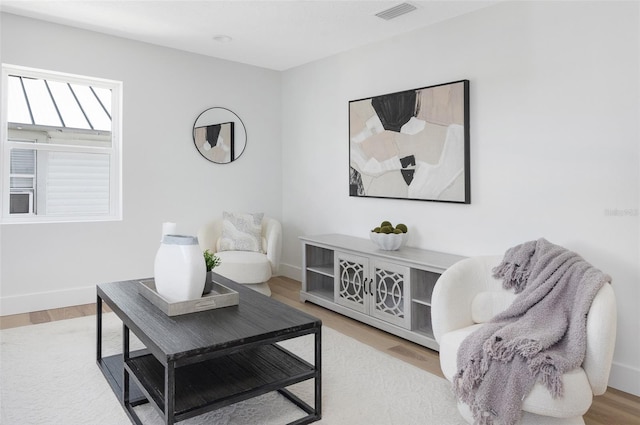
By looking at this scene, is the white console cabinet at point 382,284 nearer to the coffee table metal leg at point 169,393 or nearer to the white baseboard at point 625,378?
the white baseboard at point 625,378

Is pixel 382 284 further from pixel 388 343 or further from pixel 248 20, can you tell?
pixel 248 20

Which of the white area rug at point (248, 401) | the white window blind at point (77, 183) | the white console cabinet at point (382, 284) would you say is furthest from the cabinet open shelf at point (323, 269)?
the white window blind at point (77, 183)

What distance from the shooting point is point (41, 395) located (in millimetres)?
2320

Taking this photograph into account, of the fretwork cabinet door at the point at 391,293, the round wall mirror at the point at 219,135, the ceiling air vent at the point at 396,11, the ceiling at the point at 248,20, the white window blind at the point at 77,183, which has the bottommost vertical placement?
the fretwork cabinet door at the point at 391,293

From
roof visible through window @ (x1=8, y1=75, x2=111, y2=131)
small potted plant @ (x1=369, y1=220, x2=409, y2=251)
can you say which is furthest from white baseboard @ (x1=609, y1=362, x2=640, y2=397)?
roof visible through window @ (x1=8, y1=75, x2=111, y2=131)

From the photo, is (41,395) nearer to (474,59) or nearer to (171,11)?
(171,11)

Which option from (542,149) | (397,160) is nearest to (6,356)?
(397,160)

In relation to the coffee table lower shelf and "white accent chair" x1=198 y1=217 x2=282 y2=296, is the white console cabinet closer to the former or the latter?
"white accent chair" x1=198 y1=217 x2=282 y2=296

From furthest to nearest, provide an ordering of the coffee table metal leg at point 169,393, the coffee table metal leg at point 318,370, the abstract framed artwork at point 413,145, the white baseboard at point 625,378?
the abstract framed artwork at point 413,145 → the white baseboard at point 625,378 → the coffee table metal leg at point 318,370 → the coffee table metal leg at point 169,393

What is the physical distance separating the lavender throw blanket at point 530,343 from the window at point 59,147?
3.37m

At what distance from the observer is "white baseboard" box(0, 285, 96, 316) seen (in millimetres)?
3615

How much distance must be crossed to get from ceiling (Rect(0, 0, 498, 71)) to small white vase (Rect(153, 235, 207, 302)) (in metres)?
1.90

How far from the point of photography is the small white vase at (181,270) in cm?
220

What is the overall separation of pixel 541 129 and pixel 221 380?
241 centimetres
